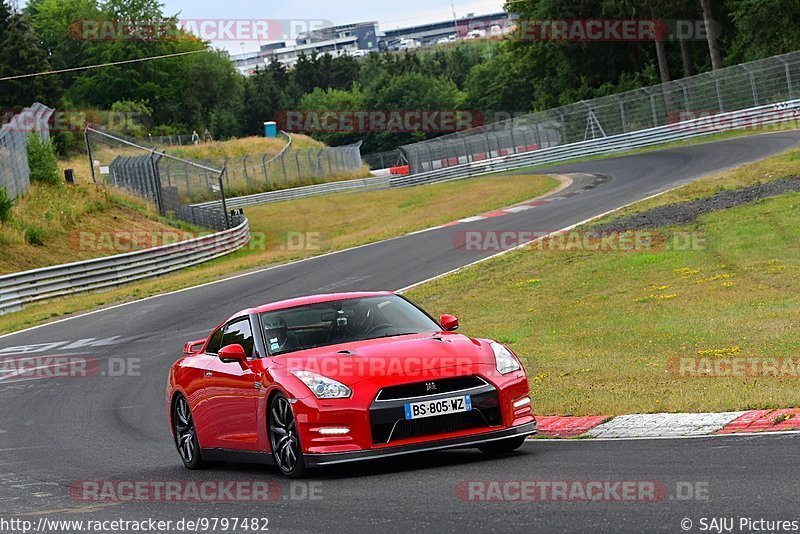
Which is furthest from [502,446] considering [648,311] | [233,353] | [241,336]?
[648,311]

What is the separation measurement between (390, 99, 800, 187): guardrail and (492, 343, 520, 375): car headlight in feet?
134

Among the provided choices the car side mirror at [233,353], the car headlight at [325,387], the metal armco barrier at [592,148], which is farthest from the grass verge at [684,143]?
the car headlight at [325,387]

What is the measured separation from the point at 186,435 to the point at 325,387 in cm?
270

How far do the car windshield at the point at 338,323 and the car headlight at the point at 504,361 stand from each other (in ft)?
2.62

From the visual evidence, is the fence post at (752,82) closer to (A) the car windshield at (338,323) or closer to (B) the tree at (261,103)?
(A) the car windshield at (338,323)

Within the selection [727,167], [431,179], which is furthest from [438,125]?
[727,167]

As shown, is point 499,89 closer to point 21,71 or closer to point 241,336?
point 21,71

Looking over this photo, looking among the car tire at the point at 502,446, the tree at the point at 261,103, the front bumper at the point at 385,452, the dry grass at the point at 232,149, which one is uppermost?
the tree at the point at 261,103

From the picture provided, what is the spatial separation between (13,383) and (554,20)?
229ft

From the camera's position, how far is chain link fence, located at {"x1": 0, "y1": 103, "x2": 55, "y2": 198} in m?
37.0

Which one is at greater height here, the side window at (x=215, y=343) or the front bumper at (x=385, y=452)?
the side window at (x=215, y=343)

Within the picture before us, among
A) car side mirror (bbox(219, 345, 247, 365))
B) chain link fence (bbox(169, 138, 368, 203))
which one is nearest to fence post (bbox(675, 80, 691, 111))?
chain link fence (bbox(169, 138, 368, 203))

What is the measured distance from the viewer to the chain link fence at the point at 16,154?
37.0m

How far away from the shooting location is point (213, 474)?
967cm
